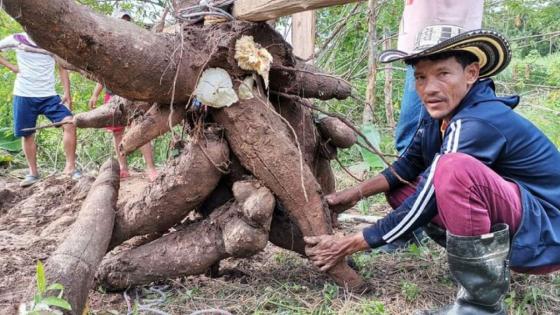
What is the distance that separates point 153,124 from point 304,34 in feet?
5.44

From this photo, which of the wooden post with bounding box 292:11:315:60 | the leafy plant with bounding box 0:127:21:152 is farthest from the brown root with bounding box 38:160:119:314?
the leafy plant with bounding box 0:127:21:152

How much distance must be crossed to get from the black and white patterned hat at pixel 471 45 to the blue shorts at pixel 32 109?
3542mm

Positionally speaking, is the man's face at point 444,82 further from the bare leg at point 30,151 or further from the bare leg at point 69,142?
the bare leg at point 30,151

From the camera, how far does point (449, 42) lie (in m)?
1.77

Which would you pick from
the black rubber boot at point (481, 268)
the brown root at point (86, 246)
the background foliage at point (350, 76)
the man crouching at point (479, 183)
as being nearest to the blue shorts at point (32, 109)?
the background foliage at point (350, 76)

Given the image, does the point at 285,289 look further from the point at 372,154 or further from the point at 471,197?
the point at 372,154

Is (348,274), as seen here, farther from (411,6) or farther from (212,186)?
(411,6)

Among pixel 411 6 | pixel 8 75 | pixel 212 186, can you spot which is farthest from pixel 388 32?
pixel 8 75

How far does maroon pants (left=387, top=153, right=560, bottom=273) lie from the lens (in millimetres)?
1666

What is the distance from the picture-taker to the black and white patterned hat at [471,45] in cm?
178

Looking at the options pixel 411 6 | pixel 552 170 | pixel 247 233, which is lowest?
pixel 247 233

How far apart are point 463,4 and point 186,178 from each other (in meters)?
1.49

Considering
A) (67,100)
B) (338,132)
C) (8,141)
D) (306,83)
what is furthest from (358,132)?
(8,141)

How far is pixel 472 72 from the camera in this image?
1.91 meters
